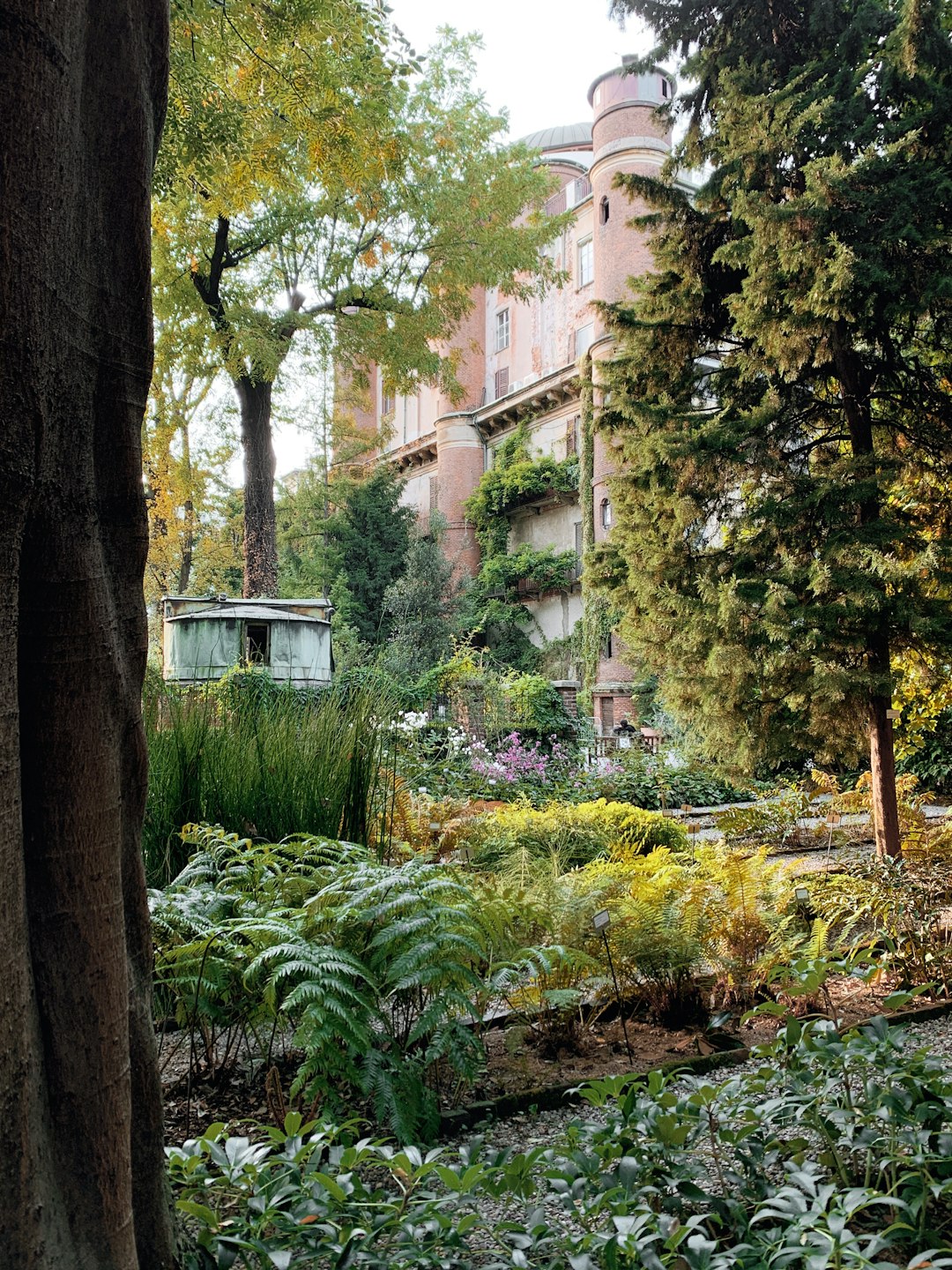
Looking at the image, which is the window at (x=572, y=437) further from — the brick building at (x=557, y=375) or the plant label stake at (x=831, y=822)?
the plant label stake at (x=831, y=822)

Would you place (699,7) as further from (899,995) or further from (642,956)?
(899,995)

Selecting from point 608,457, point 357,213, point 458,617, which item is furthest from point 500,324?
point 608,457

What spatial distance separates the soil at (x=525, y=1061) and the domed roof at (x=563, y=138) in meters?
33.2

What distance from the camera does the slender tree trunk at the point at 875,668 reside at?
5.33 m

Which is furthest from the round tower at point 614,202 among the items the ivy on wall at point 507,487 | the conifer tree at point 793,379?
the conifer tree at point 793,379

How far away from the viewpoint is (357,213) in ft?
58.7

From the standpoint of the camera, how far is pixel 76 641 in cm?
146

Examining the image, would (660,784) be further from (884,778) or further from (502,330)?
(502,330)

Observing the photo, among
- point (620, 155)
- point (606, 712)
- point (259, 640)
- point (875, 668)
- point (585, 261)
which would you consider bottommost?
point (606, 712)

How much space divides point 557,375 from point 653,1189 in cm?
2593

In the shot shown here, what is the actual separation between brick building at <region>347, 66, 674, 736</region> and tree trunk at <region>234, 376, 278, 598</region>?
500 centimetres

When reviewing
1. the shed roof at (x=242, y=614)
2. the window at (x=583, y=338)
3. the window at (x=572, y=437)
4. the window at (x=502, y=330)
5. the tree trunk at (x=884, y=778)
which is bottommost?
the tree trunk at (x=884, y=778)

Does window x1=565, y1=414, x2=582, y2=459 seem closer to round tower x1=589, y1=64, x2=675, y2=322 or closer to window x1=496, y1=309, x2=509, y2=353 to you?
round tower x1=589, y1=64, x2=675, y2=322

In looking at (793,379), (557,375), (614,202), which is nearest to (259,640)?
(557,375)
